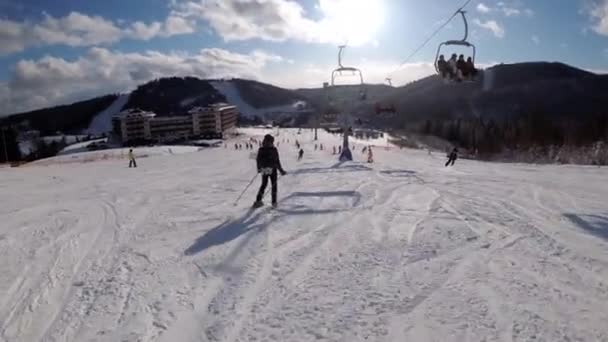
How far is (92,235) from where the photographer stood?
725 cm

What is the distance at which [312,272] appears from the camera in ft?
16.8

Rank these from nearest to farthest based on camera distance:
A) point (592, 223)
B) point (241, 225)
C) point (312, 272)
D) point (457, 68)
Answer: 1. point (312, 272)
2. point (592, 223)
3. point (241, 225)
4. point (457, 68)

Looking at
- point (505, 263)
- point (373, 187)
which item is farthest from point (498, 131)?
point (505, 263)

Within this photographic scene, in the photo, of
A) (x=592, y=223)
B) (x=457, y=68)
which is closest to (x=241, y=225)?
(x=592, y=223)

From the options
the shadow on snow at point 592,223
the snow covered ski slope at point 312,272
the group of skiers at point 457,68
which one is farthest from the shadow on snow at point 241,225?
the group of skiers at point 457,68

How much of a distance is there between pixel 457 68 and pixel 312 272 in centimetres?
1257

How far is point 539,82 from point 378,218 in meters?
199

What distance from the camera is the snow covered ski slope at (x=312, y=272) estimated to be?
151 inches

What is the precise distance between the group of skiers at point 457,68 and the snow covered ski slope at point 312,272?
7.06 m

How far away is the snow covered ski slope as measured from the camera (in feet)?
12.6

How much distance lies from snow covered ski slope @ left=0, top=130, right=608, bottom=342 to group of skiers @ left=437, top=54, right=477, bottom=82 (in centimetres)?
706

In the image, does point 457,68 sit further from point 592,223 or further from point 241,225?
point 241,225

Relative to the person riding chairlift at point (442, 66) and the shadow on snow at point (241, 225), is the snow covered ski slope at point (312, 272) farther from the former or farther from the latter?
the person riding chairlift at point (442, 66)

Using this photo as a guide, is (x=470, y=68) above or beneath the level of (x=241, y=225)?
above
